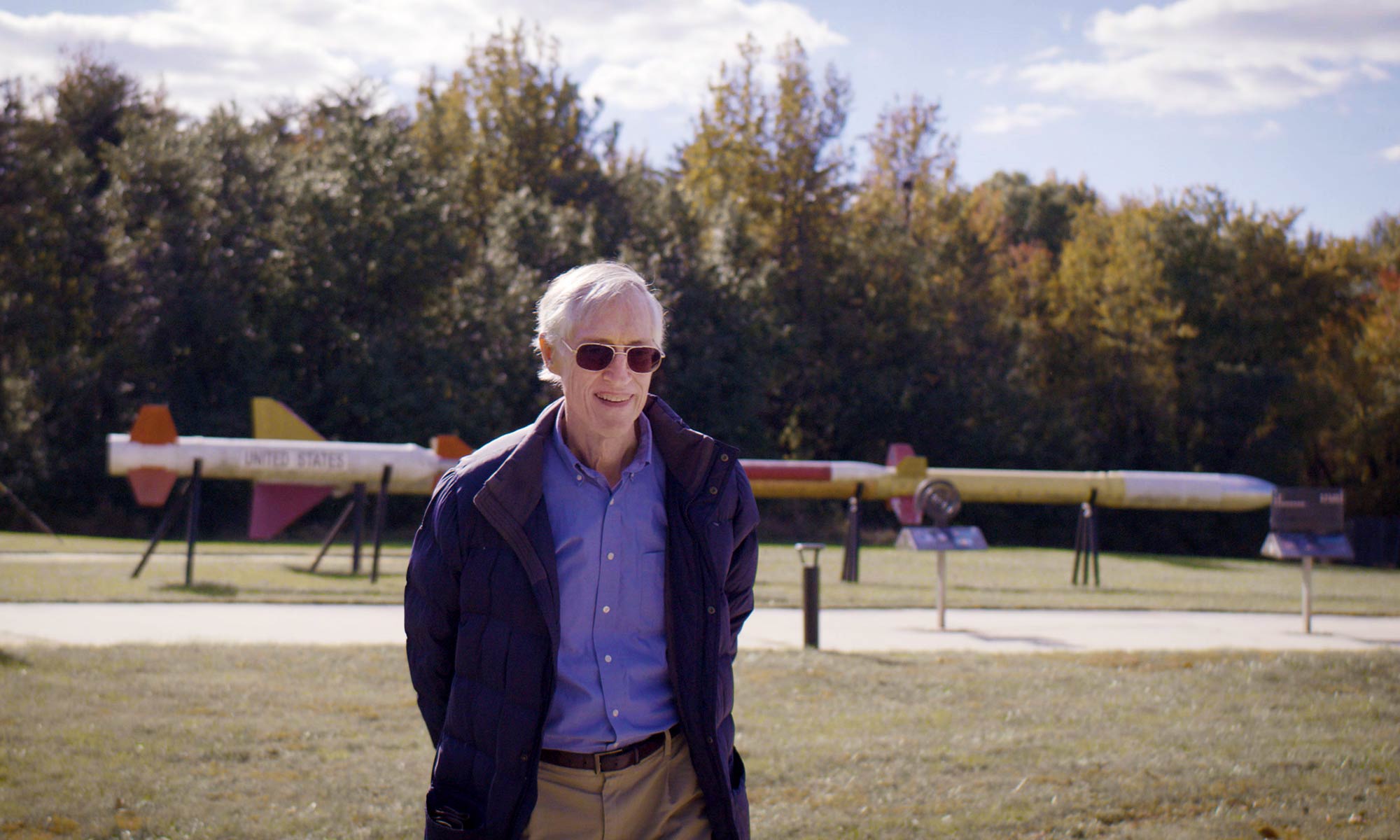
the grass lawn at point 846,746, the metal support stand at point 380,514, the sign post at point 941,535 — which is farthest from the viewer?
the metal support stand at point 380,514

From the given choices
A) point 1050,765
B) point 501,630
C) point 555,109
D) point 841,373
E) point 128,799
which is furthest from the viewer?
point 555,109

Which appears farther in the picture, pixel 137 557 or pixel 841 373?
pixel 841 373

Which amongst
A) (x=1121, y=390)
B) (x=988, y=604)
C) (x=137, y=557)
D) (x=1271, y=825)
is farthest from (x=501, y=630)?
(x=1121, y=390)

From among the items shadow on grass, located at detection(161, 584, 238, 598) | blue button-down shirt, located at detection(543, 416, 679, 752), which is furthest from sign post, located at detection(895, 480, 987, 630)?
blue button-down shirt, located at detection(543, 416, 679, 752)

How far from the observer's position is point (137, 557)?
1795 centimetres

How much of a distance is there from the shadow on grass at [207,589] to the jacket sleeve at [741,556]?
11207 mm

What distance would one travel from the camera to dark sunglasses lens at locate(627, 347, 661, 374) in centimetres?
289

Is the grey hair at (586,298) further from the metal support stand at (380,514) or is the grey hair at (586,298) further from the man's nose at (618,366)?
the metal support stand at (380,514)

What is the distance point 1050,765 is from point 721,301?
23.7m

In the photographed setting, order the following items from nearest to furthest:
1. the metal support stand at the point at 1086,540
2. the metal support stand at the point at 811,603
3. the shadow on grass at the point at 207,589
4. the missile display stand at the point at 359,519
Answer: the metal support stand at the point at 811,603, the shadow on grass at the point at 207,589, the missile display stand at the point at 359,519, the metal support stand at the point at 1086,540

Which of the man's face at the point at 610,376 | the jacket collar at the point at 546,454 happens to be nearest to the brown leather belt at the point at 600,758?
the jacket collar at the point at 546,454

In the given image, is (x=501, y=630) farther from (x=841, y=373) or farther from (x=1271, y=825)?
(x=841, y=373)

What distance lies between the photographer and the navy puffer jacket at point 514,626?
270cm

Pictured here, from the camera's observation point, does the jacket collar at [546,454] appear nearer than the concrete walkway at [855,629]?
Yes
